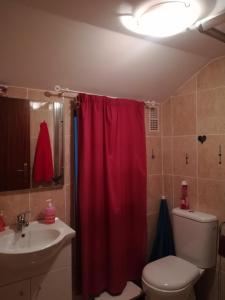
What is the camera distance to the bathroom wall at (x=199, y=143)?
1.99m

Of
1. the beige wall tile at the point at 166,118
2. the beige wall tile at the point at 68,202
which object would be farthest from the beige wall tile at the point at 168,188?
the beige wall tile at the point at 68,202

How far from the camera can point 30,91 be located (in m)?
1.76

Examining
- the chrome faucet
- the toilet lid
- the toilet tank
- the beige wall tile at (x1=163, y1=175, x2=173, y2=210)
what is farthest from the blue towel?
the chrome faucet

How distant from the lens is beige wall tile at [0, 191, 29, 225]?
1678 mm

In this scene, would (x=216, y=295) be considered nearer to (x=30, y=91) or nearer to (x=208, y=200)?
(x=208, y=200)

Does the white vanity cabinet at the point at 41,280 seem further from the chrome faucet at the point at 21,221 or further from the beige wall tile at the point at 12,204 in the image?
the beige wall tile at the point at 12,204

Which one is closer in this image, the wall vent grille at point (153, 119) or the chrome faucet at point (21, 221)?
the chrome faucet at point (21, 221)

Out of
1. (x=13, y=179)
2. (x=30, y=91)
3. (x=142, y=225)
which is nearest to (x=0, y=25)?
(x=30, y=91)

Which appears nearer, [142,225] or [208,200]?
[208,200]

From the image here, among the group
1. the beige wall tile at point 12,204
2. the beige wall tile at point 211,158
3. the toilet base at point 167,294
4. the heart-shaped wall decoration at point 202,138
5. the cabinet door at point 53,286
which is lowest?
the toilet base at point 167,294

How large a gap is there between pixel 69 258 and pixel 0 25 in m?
1.47

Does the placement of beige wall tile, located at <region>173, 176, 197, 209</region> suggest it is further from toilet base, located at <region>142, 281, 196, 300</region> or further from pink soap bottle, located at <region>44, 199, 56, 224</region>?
pink soap bottle, located at <region>44, 199, 56, 224</region>

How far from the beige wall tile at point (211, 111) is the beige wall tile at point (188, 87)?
87mm

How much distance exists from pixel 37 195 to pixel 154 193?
1.20 metres
